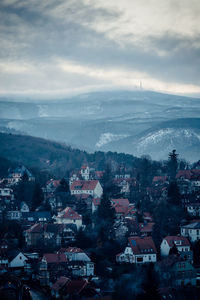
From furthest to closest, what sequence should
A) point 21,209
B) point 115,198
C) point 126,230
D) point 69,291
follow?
1. point 115,198
2. point 21,209
3. point 126,230
4. point 69,291

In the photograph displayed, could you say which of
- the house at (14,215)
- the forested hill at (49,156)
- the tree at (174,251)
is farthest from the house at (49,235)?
the forested hill at (49,156)

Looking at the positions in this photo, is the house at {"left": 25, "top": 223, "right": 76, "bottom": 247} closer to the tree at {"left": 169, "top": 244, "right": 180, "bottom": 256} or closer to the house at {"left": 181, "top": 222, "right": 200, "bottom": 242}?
the tree at {"left": 169, "top": 244, "right": 180, "bottom": 256}

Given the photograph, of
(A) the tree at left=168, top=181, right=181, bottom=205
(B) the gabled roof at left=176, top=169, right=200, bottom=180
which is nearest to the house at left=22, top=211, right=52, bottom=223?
(A) the tree at left=168, top=181, right=181, bottom=205

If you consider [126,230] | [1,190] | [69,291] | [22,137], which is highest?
[22,137]

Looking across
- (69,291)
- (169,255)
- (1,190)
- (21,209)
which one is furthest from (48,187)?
(69,291)

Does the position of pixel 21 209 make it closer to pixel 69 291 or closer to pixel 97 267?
pixel 97 267

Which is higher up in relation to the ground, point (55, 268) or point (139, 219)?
point (139, 219)

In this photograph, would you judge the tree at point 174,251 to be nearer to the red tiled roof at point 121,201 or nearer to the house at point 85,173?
the red tiled roof at point 121,201
